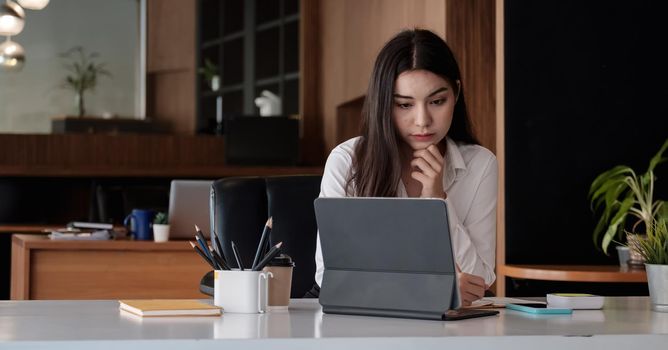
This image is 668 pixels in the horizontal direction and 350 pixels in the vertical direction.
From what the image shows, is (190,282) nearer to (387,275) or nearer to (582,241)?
(582,241)

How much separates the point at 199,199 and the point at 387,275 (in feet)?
9.43

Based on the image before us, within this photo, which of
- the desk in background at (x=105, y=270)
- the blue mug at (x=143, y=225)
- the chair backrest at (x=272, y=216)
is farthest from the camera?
the blue mug at (x=143, y=225)

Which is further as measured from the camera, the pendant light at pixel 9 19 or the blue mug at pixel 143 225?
the pendant light at pixel 9 19

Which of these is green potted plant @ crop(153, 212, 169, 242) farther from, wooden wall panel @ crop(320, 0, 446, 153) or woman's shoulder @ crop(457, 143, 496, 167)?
woman's shoulder @ crop(457, 143, 496, 167)

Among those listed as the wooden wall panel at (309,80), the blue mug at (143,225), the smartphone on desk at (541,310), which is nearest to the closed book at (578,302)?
the smartphone on desk at (541,310)

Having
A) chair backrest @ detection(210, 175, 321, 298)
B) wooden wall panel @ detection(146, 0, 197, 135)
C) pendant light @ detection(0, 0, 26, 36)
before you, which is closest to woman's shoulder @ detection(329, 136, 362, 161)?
chair backrest @ detection(210, 175, 321, 298)

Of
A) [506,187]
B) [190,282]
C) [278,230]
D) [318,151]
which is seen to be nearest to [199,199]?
[190,282]

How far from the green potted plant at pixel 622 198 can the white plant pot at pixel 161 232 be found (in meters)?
1.81

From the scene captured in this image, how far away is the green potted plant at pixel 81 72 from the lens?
8875 millimetres

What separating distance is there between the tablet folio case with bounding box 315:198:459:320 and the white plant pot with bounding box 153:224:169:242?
2703 mm

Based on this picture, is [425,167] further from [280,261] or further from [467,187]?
[280,261]

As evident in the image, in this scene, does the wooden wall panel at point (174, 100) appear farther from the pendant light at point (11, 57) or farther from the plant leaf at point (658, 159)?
the plant leaf at point (658, 159)

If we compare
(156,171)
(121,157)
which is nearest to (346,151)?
(156,171)

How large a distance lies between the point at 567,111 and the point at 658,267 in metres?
1.95
